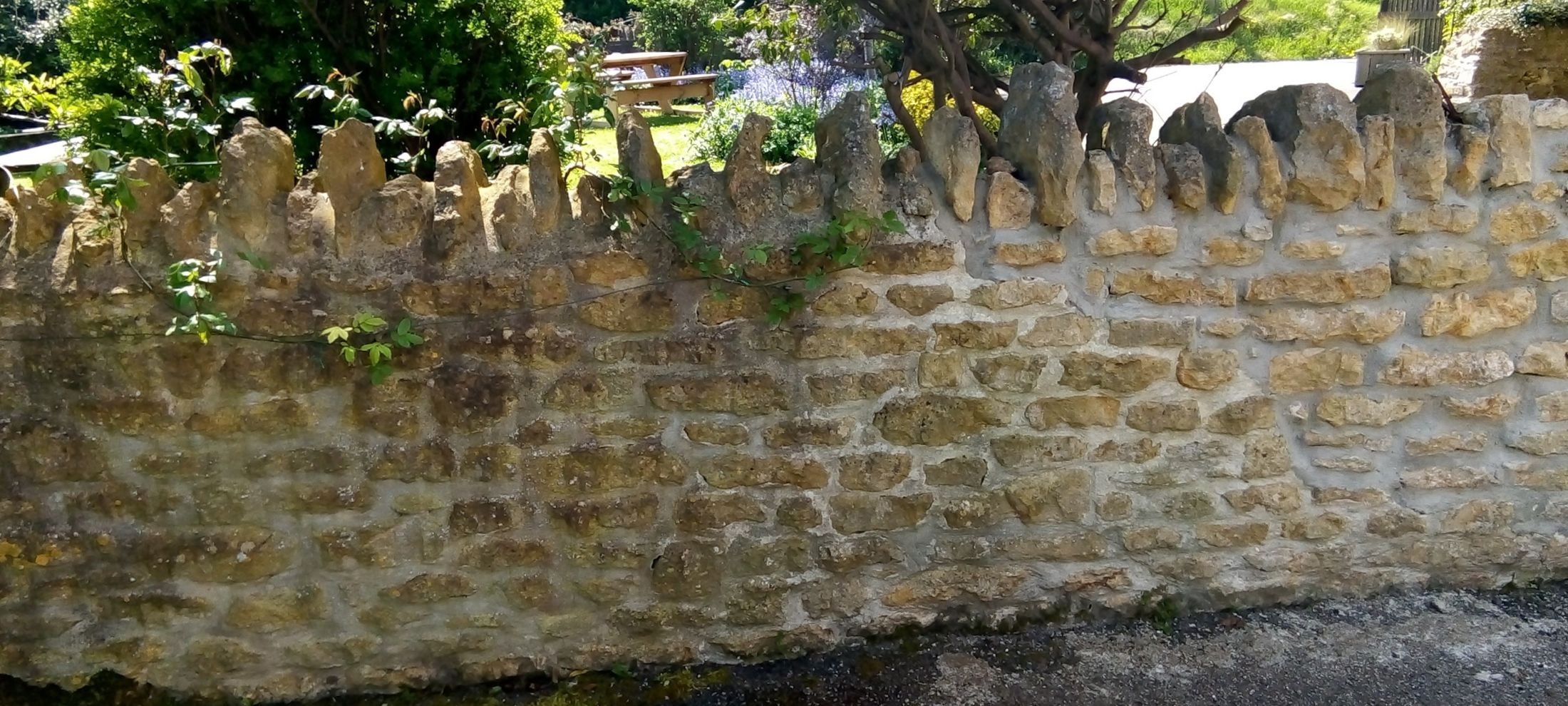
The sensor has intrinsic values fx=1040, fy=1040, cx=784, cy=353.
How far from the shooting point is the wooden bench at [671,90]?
11.2 m

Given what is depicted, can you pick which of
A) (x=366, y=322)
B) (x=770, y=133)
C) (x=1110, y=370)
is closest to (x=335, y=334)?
(x=366, y=322)

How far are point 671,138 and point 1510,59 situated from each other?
723 cm

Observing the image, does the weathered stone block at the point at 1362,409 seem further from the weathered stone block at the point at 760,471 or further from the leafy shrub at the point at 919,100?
the leafy shrub at the point at 919,100

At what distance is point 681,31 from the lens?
17906mm

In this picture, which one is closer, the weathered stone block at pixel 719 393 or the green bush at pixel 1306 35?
the weathered stone block at pixel 719 393

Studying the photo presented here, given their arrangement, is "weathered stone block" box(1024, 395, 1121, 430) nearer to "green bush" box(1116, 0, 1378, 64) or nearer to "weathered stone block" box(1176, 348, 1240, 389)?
"weathered stone block" box(1176, 348, 1240, 389)

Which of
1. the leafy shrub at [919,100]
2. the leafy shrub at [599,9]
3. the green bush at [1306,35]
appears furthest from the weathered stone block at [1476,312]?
the leafy shrub at [599,9]

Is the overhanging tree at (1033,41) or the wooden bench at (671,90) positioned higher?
the wooden bench at (671,90)

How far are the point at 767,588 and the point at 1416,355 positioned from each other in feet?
5.64

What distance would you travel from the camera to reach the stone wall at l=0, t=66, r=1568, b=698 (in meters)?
2.26

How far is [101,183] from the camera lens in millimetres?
2092

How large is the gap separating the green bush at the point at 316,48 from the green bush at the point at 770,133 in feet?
10.1

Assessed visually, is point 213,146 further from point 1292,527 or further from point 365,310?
point 1292,527

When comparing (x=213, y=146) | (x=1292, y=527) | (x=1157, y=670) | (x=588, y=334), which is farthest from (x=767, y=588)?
(x=213, y=146)
